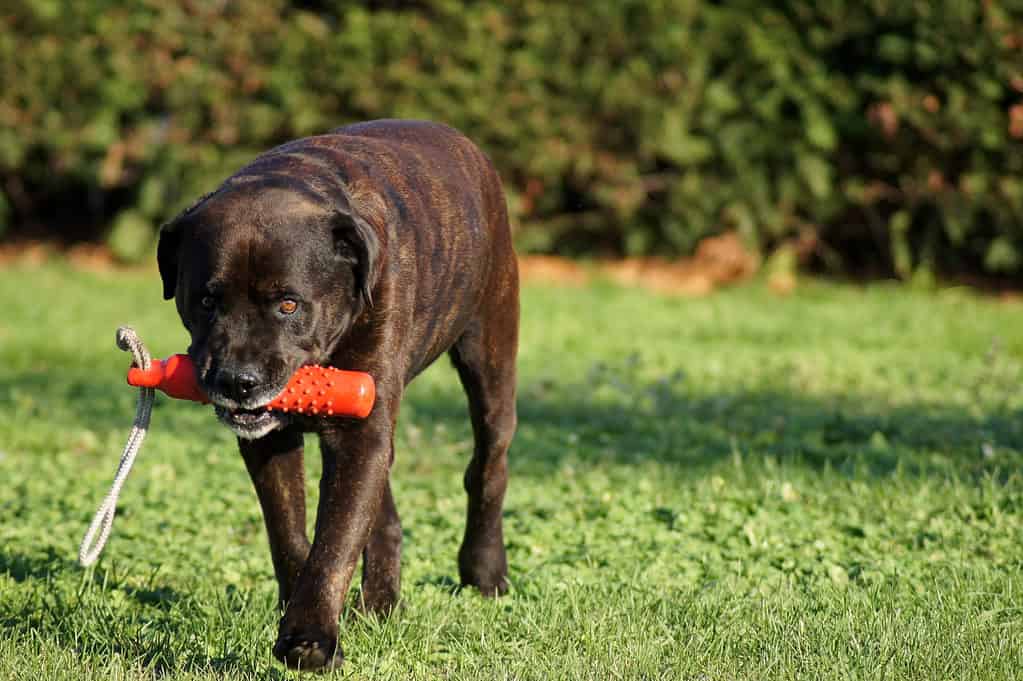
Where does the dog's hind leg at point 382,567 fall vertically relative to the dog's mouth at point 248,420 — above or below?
below

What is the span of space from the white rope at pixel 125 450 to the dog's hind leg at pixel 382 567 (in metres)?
0.90

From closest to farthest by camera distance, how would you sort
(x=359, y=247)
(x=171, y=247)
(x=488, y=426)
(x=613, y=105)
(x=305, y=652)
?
(x=305, y=652)
(x=359, y=247)
(x=171, y=247)
(x=488, y=426)
(x=613, y=105)

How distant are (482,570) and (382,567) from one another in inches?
20.6

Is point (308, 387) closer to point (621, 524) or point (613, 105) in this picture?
point (621, 524)

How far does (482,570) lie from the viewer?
16.7ft

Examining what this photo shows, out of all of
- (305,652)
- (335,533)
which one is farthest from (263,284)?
(305,652)

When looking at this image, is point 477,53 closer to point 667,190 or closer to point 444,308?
point 667,190

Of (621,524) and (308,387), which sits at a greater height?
(308,387)

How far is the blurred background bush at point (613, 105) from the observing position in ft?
42.4

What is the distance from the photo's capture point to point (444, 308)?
4.71 m

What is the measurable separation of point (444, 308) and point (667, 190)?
9570mm

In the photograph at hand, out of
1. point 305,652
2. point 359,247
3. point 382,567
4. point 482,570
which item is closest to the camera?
point 305,652

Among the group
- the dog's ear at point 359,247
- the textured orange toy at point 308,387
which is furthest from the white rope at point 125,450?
the dog's ear at point 359,247

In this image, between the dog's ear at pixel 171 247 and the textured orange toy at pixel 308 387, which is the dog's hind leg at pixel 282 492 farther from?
the dog's ear at pixel 171 247
